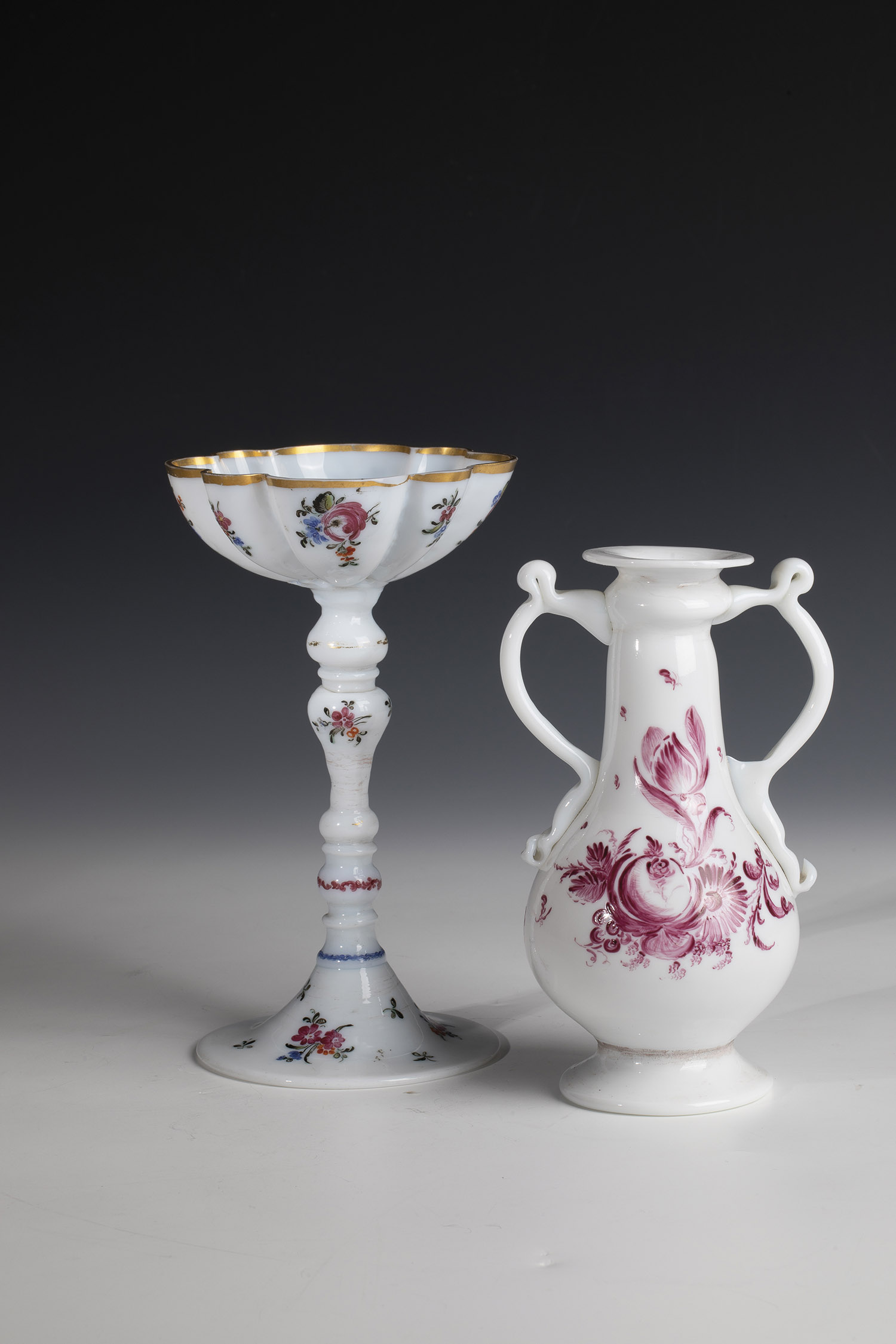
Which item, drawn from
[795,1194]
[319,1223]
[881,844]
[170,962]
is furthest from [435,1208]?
[881,844]

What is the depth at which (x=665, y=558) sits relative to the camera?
2.22 meters

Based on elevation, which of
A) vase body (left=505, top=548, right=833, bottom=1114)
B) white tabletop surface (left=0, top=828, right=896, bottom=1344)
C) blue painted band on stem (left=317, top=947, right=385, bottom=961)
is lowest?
white tabletop surface (left=0, top=828, right=896, bottom=1344)

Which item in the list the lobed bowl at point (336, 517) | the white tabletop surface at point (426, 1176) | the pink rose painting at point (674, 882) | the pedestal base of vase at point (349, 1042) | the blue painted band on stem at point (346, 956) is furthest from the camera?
the blue painted band on stem at point (346, 956)

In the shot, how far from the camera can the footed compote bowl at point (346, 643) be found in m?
2.26

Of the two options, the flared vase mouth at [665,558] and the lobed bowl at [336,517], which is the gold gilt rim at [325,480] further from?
the flared vase mouth at [665,558]

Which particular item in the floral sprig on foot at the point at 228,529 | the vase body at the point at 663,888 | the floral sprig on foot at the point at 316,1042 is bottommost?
the floral sprig on foot at the point at 316,1042

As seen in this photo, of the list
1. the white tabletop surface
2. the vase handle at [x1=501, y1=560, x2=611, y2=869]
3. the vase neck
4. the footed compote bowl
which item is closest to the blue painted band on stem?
the footed compote bowl

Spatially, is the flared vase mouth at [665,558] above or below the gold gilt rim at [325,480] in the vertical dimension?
below

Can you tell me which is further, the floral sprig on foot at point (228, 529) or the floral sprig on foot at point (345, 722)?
the floral sprig on foot at point (345, 722)

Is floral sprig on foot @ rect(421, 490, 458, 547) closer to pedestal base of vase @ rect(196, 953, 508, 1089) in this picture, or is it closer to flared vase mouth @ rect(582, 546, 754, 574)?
flared vase mouth @ rect(582, 546, 754, 574)

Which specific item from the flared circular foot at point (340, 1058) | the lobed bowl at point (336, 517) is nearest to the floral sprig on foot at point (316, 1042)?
the flared circular foot at point (340, 1058)

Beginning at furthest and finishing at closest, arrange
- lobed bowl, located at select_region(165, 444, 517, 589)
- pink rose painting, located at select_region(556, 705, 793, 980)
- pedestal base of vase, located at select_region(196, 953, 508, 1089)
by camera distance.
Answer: pedestal base of vase, located at select_region(196, 953, 508, 1089), lobed bowl, located at select_region(165, 444, 517, 589), pink rose painting, located at select_region(556, 705, 793, 980)

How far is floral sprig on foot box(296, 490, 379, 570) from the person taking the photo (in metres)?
2.24

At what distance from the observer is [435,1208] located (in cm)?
192
